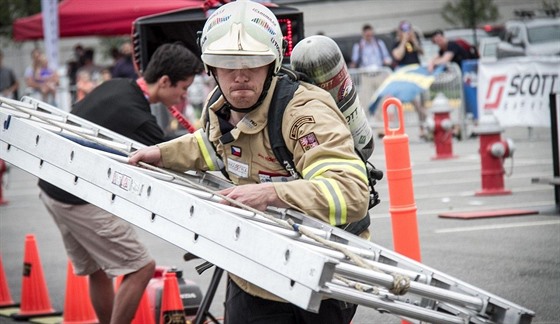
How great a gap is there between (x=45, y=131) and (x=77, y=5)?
634 inches

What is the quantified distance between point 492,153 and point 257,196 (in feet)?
31.0

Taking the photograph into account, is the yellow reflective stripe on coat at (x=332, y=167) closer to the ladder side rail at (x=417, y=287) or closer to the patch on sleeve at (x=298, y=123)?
the patch on sleeve at (x=298, y=123)

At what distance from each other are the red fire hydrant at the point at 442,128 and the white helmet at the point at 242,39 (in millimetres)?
13592

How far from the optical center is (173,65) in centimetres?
668

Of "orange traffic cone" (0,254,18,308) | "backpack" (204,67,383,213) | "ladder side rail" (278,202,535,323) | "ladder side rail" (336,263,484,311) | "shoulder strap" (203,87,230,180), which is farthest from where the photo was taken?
"orange traffic cone" (0,254,18,308)

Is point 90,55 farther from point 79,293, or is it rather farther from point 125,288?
point 125,288

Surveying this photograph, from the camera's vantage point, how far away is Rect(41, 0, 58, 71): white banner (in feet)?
64.2

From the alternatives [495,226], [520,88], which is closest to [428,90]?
[520,88]

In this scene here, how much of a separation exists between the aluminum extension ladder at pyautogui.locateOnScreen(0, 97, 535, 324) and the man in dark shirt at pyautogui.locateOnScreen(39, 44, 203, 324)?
2161 mm

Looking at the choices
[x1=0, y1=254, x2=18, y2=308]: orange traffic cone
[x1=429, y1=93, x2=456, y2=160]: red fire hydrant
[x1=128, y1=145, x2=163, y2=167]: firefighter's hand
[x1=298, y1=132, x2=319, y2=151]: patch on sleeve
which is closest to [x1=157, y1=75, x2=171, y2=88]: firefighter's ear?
[x1=128, y1=145, x2=163, y2=167]: firefighter's hand

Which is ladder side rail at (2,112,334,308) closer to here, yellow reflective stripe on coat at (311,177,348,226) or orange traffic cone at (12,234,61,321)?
yellow reflective stripe on coat at (311,177,348,226)

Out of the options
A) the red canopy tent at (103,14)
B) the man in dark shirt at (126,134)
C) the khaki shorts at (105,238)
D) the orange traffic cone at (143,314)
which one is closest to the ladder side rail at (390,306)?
the man in dark shirt at (126,134)

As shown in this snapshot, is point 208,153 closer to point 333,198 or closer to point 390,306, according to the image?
point 333,198

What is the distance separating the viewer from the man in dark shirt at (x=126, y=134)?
6.61 meters
